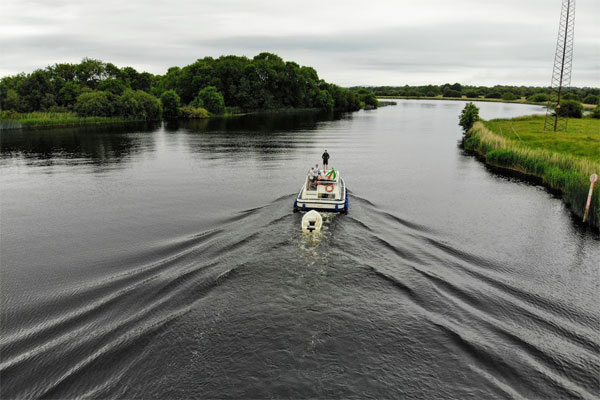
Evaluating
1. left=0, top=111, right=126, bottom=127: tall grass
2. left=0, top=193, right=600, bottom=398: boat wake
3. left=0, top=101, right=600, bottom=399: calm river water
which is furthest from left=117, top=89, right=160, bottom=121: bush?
left=0, top=193, right=600, bottom=398: boat wake

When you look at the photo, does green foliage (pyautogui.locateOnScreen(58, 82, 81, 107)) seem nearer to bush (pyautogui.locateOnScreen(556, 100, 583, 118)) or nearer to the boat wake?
the boat wake


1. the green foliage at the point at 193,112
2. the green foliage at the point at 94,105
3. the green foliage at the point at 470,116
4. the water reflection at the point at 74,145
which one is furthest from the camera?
the green foliage at the point at 193,112

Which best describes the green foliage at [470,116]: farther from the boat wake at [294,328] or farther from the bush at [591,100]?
the bush at [591,100]

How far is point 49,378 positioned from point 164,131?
3133 inches

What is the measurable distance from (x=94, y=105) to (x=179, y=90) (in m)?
45.0

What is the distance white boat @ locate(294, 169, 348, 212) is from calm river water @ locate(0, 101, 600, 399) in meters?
1.33

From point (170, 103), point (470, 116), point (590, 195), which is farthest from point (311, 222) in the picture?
point (170, 103)

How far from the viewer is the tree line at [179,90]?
96.6 m

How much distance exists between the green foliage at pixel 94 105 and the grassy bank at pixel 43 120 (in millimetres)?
1809

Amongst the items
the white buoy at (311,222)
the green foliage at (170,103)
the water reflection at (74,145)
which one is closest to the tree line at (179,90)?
the green foliage at (170,103)

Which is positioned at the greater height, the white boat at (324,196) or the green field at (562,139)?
the green field at (562,139)

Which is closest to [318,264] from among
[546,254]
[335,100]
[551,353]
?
[551,353]

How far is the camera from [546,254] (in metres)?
21.4

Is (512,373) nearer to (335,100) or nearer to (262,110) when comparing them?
(262,110)
